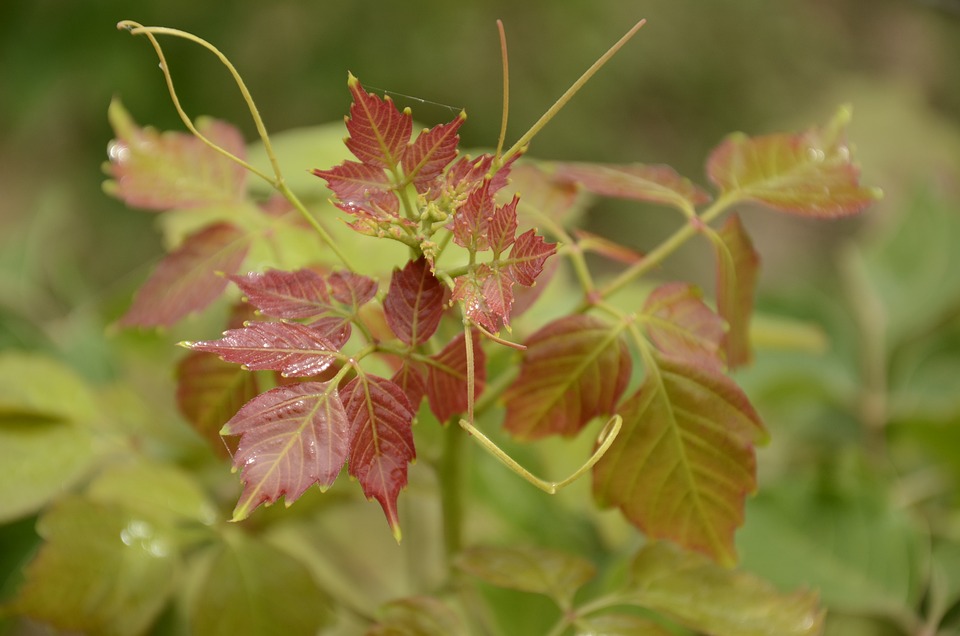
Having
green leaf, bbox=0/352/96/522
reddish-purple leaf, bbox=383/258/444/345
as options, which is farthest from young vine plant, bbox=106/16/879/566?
green leaf, bbox=0/352/96/522

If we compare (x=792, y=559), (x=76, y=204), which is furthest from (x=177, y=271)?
(x=76, y=204)

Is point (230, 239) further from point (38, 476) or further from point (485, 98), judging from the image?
point (485, 98)

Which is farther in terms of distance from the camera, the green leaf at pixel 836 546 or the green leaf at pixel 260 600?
the green leaf at pixel 836 546

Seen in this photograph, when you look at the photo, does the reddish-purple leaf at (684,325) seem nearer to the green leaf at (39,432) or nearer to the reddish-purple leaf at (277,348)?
the reddish-purple leaf at (277,348)

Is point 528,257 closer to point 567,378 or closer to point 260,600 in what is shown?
point 567,378

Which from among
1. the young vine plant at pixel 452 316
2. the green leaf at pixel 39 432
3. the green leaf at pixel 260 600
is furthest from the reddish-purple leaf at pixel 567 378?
the green leaf at pixel 39 432

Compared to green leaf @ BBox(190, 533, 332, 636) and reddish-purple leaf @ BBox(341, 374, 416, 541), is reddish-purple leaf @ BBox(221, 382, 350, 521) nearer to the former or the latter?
reddish-purple leaf @ BBox(341, 374, 416, 541)
